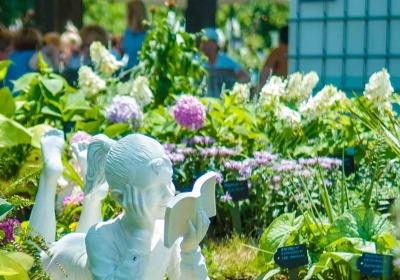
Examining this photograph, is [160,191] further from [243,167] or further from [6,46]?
[6,46]

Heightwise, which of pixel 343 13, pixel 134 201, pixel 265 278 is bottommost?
pixel 265 278

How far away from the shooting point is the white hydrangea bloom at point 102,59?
751 cm

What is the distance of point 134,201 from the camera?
12.2 feet

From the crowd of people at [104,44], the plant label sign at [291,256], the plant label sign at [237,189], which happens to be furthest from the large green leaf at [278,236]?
the crowd of people at [104,44]

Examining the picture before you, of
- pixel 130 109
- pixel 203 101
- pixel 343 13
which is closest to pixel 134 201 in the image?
pixel 130 109

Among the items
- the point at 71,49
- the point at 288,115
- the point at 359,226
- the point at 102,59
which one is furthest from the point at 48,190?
the point at 71,49

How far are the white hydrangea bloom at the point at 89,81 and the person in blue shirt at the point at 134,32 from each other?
2.90 m

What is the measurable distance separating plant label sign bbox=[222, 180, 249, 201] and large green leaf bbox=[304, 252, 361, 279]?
1.11 meters

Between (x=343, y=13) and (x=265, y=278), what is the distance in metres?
3.61

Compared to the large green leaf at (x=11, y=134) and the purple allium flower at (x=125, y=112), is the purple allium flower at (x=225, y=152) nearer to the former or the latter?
the purple allium flower at (x=125, y=112)

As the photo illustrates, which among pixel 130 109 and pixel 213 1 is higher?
pixel 213 1

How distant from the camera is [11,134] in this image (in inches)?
247

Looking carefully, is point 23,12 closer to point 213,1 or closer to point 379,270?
point 213,1

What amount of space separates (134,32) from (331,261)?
5.89 m
